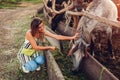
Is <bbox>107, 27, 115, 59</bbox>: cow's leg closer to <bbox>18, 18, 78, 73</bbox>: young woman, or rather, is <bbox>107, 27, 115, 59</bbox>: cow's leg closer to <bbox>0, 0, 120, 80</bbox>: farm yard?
<bbox>0, 0, 120, 80</bbox>: farm yard

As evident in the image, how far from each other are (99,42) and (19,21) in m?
8.19

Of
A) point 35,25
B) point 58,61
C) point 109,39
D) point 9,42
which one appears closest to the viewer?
point 35,25

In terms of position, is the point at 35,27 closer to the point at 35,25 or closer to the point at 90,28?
the point at 35,25

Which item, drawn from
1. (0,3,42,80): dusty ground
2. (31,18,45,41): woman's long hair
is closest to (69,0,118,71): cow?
(31,18,45,41): woman's long hair

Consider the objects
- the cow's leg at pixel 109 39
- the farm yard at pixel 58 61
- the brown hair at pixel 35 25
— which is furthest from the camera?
the cow's leg at pixel 109 39

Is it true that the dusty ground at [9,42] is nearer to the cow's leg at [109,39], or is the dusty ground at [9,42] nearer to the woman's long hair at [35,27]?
the woman's long hair at [35,27]

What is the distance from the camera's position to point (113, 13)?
8094 millimetres

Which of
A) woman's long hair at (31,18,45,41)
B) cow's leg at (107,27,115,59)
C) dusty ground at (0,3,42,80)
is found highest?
woman's long hair at (31,18,45,41)

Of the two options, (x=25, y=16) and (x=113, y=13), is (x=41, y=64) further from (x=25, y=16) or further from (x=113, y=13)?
(x=25, y=16)

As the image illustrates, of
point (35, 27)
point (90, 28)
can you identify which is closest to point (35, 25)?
point (35, 27)

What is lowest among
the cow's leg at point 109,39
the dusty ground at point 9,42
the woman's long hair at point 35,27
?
the dusty ground at point 9,42

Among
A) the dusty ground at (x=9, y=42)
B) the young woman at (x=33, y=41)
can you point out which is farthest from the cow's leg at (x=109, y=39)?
the dusty ground at (x=9, y=42)

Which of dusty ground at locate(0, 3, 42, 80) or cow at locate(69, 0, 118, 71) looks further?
dusty ground at locate(0, 3, 42, 80)

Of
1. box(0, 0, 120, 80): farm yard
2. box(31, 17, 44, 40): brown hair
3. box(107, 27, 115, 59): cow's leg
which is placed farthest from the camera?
box(107, 27, 115, 59): cow's leg
